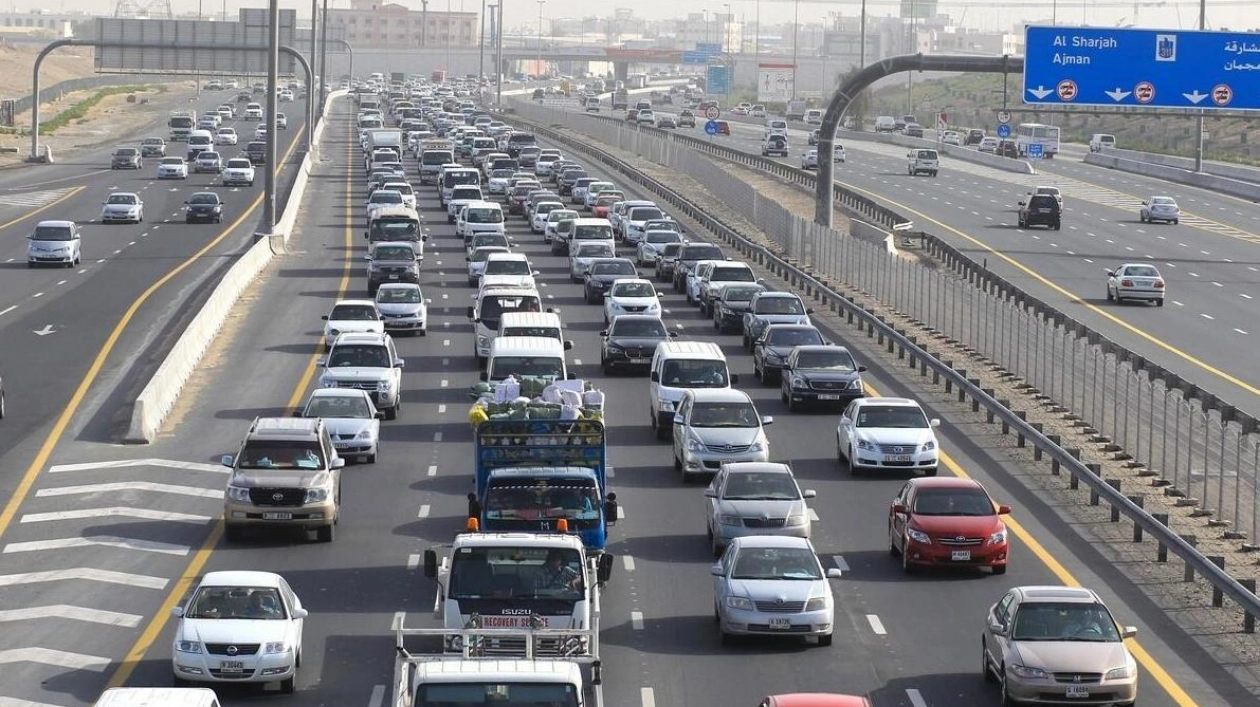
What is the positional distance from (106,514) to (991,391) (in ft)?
58.5

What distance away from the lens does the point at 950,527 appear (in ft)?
92.5

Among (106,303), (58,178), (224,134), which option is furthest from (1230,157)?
(106,303)

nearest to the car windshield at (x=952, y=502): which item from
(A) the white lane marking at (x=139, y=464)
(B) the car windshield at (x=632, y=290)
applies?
(A) the white lane marking at (x=139, y=464)

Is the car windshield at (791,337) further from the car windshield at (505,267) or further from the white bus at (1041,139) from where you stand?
the white bus at (1041,139)

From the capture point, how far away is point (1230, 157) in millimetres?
149375

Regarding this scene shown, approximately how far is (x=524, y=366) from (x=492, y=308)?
8983 mm

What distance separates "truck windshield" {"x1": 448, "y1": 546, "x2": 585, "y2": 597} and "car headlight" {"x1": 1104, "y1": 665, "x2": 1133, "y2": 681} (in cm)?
549

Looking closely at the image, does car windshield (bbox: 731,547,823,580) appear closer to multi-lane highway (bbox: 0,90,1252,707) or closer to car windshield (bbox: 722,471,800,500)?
multi-lane highway (bbox: 0,90,1252,707)

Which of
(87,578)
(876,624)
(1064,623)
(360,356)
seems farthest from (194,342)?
A: (1064,623)

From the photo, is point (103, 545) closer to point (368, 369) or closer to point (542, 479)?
point (542, 479)

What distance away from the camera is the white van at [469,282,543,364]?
48.5 meters

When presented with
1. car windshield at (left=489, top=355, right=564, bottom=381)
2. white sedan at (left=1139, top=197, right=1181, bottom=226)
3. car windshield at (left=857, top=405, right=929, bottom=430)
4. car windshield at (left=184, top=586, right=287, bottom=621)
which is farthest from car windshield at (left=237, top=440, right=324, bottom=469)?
white sedan at (left=1139, top=197, right=1181, bottom=226)

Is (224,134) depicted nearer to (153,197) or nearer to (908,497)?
(153,197)

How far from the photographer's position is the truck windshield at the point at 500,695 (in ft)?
54.7
